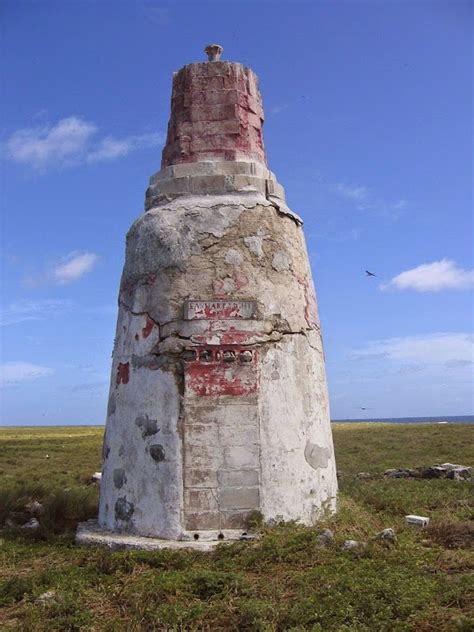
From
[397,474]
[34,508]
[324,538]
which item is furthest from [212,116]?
[397,474]

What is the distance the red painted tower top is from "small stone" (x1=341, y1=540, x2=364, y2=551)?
4.27m

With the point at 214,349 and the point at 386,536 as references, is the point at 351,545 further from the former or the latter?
the point at 214,349

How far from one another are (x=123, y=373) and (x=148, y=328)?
24.3 inches

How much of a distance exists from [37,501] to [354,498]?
4.60 meters

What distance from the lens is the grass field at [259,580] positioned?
14.8 feet

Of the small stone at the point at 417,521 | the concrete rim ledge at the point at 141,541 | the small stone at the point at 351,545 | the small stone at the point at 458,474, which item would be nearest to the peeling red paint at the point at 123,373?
the concrete rim ledge at the point at 141,541

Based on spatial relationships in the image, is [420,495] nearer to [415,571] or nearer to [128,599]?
[415,571]

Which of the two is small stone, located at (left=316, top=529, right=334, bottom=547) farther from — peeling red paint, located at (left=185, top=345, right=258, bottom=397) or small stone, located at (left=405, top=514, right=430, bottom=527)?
peeling red paint, located at (left=185, top=345, right=258, bottom=397)

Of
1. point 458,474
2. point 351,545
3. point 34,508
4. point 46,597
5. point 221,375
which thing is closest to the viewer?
point 46,597

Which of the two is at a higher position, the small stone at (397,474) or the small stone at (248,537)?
the small stone at (397,474)

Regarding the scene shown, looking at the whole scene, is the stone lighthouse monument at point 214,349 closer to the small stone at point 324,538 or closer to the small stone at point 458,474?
the small stone at point 324,538

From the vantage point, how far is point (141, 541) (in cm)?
623

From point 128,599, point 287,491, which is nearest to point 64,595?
point 128,599

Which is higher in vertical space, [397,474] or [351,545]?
[397,474]
